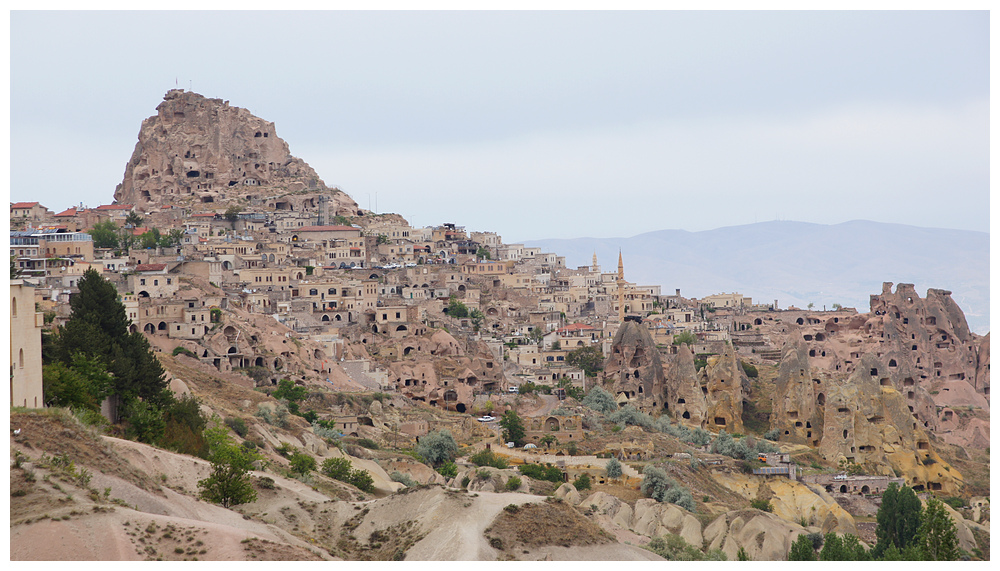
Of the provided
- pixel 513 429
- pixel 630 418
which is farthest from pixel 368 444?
pixel 630 418

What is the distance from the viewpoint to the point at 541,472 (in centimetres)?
6397

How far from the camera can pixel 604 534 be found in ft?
129

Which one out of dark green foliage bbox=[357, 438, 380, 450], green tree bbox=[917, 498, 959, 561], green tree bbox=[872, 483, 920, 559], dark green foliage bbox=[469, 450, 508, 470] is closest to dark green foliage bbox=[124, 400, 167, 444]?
dark green foliage bbox=[357, 438, 380, 450]

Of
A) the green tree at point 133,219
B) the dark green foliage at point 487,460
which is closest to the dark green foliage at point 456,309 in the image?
the green tree at point 133,219

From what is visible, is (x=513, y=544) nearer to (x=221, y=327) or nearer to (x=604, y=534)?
(x=604, y=534)

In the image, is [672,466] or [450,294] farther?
[450,294]

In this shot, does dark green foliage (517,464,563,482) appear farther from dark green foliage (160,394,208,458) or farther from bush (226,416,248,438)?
dark green foliage (160,394,208,458)

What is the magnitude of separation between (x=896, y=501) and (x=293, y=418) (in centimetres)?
3024

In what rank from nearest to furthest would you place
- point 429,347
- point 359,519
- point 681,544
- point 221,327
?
point 359,519, point 681,544, point 221,327, point 429,347

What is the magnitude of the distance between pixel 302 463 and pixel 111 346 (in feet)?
29.8

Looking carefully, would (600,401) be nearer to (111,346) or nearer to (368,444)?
(368,444)

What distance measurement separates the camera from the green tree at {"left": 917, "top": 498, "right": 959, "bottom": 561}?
164ft

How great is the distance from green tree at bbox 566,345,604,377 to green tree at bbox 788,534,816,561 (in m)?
39.8

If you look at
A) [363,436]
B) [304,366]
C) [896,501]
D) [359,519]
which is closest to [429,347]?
[304,366]
